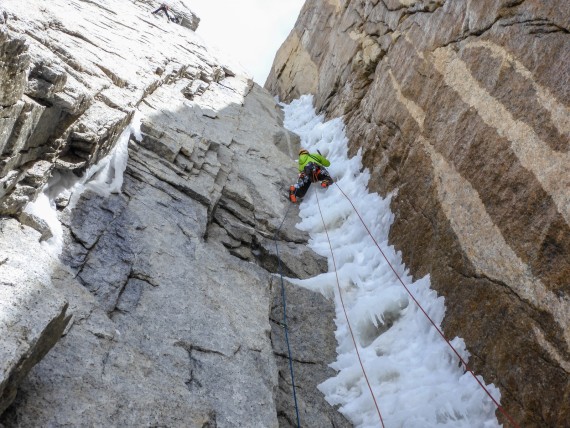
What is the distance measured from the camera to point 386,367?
22.2 feet

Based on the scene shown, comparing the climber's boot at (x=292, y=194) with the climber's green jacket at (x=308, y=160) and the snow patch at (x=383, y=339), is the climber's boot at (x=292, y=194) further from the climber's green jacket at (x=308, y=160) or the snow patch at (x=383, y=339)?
the climber's green jacket at (x=308, y=160)

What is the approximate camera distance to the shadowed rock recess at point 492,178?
5.64 metres

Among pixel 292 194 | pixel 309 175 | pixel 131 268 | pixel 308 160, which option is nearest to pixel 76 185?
pixel 131 268

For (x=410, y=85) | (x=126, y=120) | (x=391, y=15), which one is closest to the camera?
(x=126, y=120)

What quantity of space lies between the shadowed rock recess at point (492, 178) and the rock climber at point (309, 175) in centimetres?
128

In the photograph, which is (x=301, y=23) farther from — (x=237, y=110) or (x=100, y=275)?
(x=100, y=275)

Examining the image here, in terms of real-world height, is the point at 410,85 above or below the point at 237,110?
above

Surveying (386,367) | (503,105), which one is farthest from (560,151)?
(386,367)

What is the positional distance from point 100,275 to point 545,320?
534 cm

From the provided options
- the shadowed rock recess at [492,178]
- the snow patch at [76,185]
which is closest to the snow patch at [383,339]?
the shadowed rock recess at [492,178]

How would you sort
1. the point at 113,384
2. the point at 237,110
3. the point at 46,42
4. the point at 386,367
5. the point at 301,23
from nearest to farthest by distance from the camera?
the point at 113,384 < the point at 386,367 < the point at 46,42 < the point at 237,110 < the point at 301,23

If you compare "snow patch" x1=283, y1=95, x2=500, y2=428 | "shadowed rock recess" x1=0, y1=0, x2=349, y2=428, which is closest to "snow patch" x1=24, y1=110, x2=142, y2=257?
"shadowed rock recess" x1=0, y1=0, x2=349, y2=428

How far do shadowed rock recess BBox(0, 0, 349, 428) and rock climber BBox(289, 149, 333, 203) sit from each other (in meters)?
0.74

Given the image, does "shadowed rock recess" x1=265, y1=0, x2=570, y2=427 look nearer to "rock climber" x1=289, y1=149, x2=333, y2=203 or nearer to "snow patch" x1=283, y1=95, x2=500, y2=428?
"snow patch" x1=283, y1=95, x2=500, y2=428
